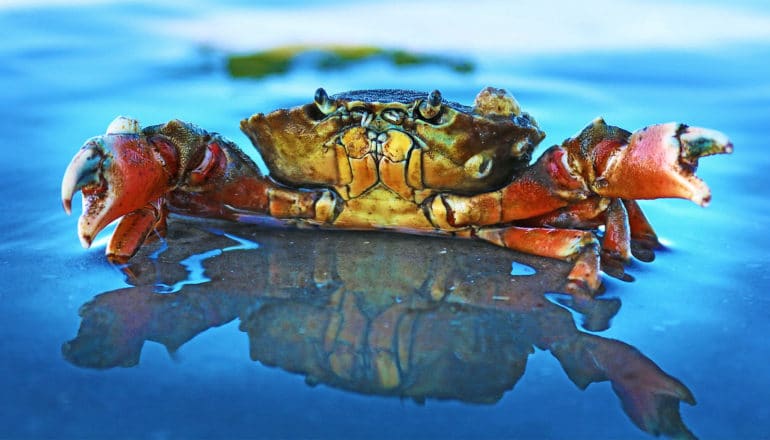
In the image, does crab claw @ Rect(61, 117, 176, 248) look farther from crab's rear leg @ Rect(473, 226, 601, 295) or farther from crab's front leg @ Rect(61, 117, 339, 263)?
crab's rear leg @ Rect(473, 226, 601, 295)

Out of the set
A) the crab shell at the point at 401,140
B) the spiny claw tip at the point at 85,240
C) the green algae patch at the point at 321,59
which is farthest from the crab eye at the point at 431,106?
the green algae patch at the point at 321,59

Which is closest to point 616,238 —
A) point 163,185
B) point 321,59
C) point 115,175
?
point 163,185

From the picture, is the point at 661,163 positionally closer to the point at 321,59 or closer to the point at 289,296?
the point at 289,296

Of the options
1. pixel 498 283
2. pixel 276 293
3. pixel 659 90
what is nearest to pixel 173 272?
pixel 276 293

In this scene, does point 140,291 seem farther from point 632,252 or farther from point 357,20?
point 357,20

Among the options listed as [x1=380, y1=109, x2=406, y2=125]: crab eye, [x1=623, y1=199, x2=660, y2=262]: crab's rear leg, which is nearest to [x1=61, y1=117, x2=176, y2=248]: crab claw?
[x1=380, y1=109, x2=406, y2=125]: crab eye

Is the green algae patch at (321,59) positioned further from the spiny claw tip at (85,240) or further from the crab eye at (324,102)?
the spiny claw tip at (85,240)
